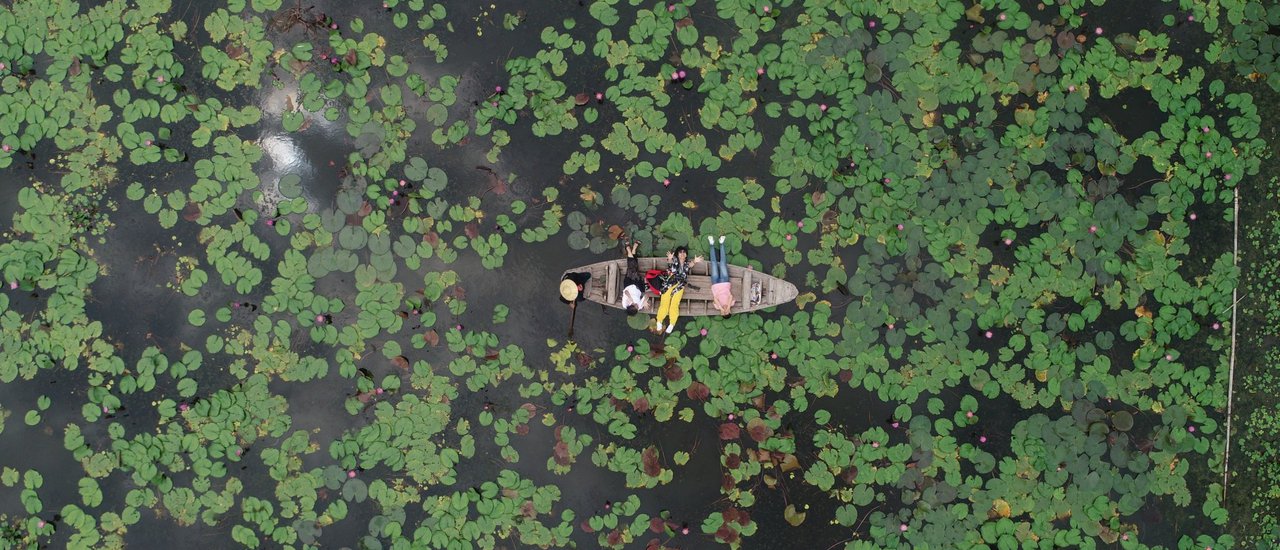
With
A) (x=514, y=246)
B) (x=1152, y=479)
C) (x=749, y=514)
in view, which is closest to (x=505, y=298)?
(x=514, y=246)

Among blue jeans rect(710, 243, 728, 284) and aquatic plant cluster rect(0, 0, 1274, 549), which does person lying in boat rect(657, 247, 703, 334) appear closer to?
blue jeans rect(710, 243, 728, 284)

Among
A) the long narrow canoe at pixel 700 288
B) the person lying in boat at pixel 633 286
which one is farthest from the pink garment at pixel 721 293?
the person lying in boat at pixel 633 286

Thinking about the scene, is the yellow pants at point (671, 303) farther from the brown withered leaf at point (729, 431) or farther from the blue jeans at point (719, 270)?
the brown withered leaf at point (729, 431)

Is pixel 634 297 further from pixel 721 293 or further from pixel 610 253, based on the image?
pixel 721 293

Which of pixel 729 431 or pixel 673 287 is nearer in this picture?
pixel 673 287

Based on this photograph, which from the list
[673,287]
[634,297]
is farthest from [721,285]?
[634,297]
